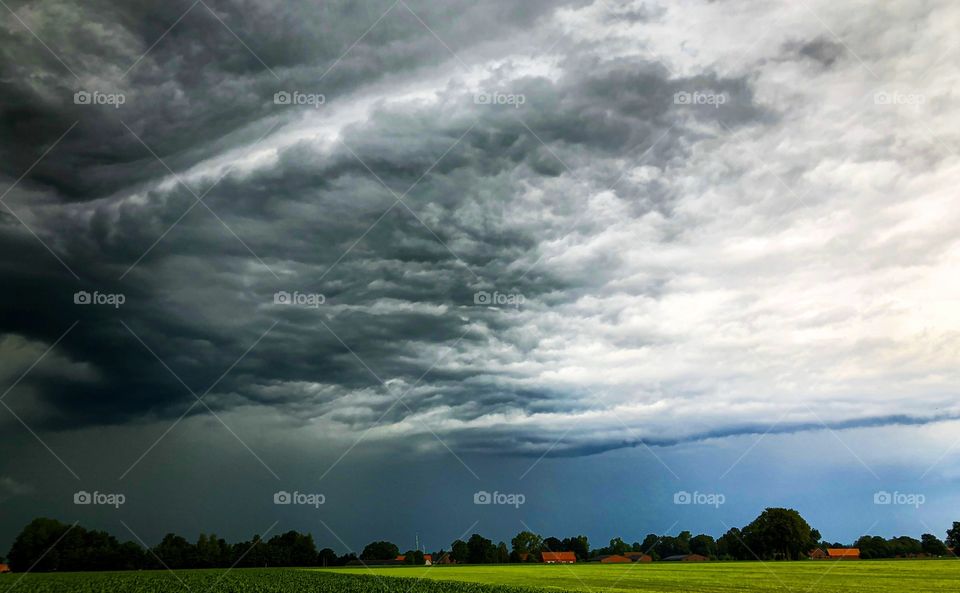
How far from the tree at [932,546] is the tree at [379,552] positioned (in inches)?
4407

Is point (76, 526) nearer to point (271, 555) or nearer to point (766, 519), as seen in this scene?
point (271, 555)

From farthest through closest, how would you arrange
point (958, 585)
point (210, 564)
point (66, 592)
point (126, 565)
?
point (210, 564)
point (126, 565)
point (66, 592)
point (958, 585)

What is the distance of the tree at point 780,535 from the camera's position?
11294 centimetres

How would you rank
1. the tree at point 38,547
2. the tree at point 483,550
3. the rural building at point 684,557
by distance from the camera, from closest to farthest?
the tree at point 38,547, the tree at point 483,550, the rural building at point 684,557

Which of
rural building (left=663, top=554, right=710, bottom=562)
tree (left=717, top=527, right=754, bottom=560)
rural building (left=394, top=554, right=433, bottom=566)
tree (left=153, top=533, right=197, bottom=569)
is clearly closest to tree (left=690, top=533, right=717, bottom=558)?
rural building (left=663, top=554, right=710, bottom=562)

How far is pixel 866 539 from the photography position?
14238 cm

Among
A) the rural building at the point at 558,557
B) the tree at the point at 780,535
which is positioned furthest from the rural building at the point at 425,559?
the tree at the point at 780,535

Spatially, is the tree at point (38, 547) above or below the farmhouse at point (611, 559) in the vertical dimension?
above

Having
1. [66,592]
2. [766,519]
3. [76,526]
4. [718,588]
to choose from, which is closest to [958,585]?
[718,588]

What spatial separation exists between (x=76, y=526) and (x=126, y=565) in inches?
730

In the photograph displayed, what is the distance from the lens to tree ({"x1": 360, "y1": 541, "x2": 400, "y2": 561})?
15912 centimetres

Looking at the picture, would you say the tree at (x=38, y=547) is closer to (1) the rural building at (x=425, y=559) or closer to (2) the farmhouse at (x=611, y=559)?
(1) the rural building at (x=425, y=559)

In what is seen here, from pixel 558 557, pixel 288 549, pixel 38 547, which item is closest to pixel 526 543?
pixel 558 557

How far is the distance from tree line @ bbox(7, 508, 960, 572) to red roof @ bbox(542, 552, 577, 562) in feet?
6.83
